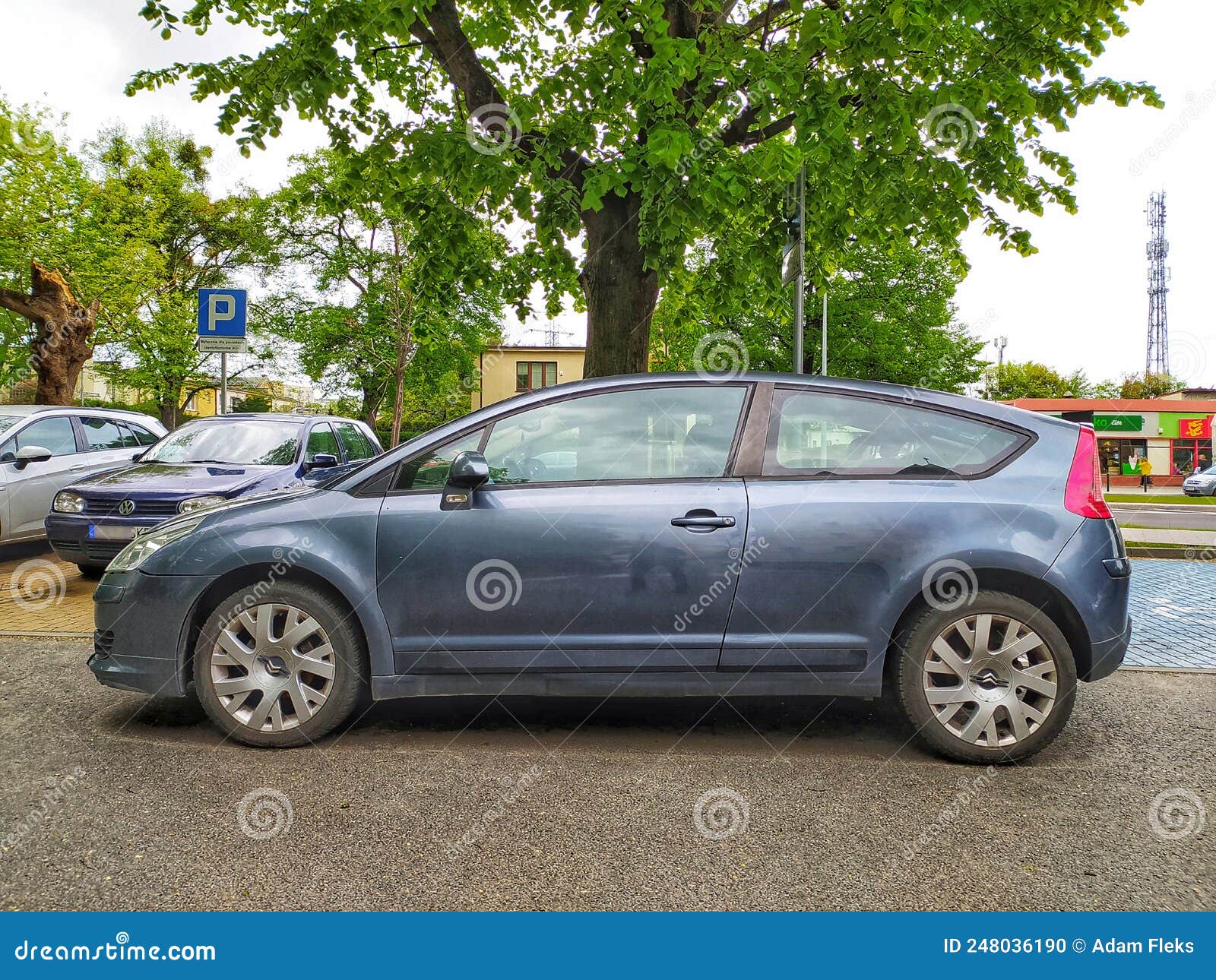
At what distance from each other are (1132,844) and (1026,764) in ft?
2.54

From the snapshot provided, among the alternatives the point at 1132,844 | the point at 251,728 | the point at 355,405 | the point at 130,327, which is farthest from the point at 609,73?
the point at 355,405

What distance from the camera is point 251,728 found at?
3.76m

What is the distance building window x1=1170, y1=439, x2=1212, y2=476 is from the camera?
1928 inches

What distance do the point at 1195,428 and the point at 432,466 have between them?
2254 inches

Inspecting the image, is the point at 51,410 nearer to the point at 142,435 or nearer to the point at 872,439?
Answer: the point at 142,435

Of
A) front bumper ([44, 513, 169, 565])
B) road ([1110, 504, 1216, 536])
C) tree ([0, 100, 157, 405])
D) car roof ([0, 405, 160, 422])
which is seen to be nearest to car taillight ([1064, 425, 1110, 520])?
front bumper ([44, 513, 169, 565])

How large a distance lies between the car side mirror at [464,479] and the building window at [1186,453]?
185 ft

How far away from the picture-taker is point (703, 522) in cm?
366

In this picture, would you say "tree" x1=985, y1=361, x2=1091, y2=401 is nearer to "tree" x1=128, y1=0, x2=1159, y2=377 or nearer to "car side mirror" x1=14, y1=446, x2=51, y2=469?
"tree" x1=128, y1=0, x2=1159, y2=377

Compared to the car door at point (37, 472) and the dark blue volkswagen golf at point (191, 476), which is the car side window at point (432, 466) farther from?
the car door at point (37, 472)

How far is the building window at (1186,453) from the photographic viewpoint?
49.0 m

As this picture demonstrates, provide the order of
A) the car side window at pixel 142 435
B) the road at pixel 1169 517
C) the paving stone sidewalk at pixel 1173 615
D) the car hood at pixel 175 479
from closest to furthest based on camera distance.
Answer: the paving stone sidewalk at pixel 1173 615 < the car hood at pixel 175 479 < the car side window at pixel 142 435 < the road at pixel 1169 517

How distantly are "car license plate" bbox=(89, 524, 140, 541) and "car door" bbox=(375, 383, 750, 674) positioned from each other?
4.87m

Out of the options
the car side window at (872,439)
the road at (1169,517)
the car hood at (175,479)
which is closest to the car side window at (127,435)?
the car hood at (175,479)
